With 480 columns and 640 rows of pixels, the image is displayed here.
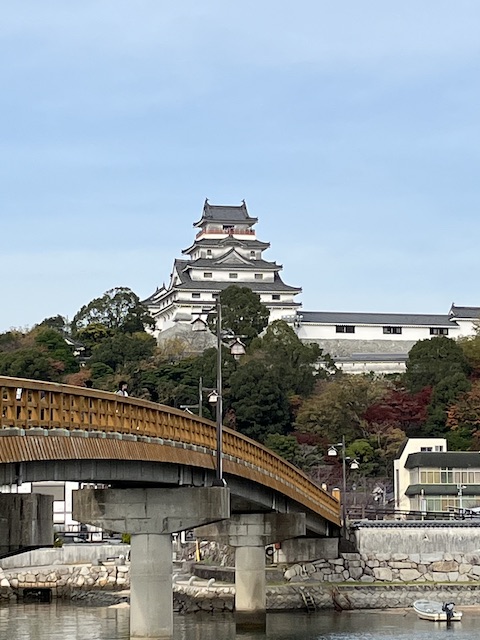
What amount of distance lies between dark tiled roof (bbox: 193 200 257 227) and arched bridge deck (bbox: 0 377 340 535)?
11183 centimetres

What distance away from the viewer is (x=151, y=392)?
108 m

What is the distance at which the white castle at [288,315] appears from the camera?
445 feet

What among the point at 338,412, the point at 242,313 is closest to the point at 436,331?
the point at 242,313

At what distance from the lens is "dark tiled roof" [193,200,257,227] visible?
155 meters

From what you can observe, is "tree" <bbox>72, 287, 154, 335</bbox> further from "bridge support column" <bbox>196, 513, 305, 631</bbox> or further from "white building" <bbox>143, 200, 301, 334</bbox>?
"bridge support column" <bbox>196, 513, 305, 631</bbox>

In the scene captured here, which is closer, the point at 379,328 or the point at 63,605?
the point at 63,605

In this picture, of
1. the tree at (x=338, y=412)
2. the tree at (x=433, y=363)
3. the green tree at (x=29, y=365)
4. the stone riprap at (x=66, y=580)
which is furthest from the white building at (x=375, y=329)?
the stone riprap at (x=66, y=580)

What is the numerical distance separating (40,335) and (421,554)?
6855cm

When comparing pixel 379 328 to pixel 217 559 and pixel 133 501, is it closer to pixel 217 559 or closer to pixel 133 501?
pixel 217 559

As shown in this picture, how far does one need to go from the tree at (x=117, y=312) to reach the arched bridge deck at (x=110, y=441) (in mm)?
87631

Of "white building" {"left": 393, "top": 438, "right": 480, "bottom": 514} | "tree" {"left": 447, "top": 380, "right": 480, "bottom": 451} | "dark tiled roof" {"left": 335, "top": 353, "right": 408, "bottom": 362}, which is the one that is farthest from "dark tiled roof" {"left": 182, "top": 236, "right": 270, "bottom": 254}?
"white building" {"left": 393, "top": 438, "right": 480, "bottom": 514}

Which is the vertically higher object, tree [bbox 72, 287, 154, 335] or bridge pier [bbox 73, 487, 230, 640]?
tree [bbox 72, 287, 154, 335]

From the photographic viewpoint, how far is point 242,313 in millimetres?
123688

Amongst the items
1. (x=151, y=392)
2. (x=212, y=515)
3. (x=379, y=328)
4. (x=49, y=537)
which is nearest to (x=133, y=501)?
(x=212, y=515)
